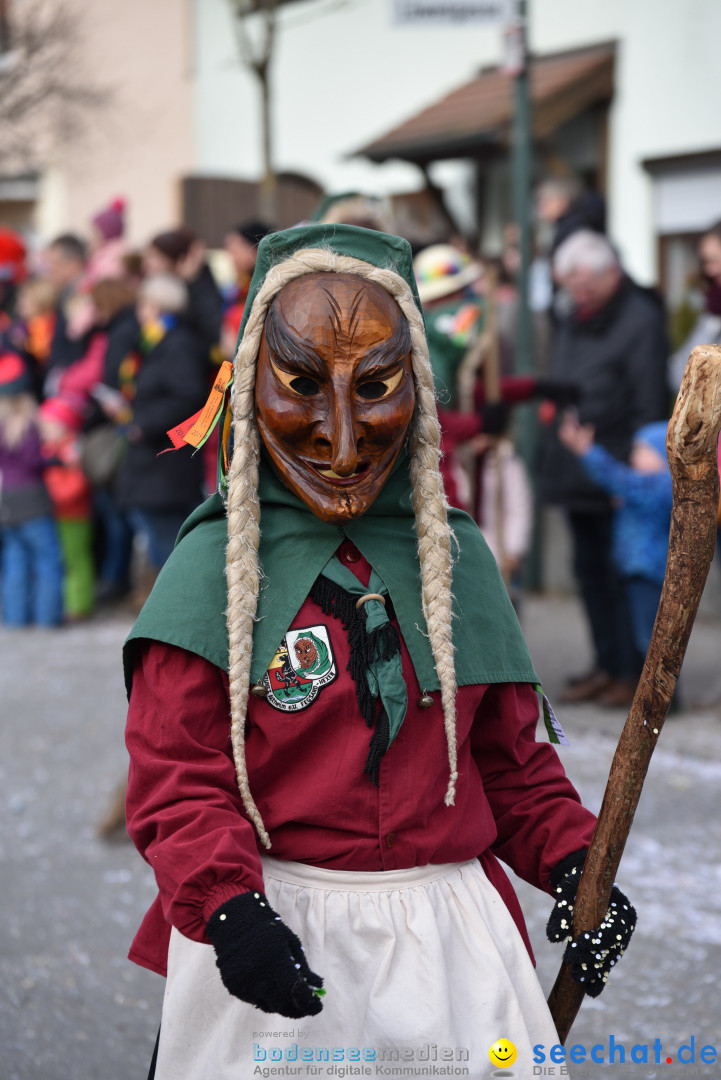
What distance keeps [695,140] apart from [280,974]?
9.19 m

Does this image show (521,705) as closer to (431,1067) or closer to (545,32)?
(431,1067)

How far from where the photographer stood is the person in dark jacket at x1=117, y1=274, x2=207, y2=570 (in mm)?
6492

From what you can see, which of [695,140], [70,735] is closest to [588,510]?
[70,735]

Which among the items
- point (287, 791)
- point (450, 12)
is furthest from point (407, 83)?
point (287, 791)

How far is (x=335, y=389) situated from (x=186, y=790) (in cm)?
61

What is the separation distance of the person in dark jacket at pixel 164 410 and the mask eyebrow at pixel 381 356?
4670 mm

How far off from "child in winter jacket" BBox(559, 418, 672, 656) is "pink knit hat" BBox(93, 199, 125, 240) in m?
5.67

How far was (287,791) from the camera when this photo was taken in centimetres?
181

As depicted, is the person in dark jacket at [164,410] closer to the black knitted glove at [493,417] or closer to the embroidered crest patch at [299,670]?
the black knitted glove at [493,417]

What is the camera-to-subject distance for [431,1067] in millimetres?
1730

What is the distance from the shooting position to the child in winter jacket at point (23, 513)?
25.2 ft

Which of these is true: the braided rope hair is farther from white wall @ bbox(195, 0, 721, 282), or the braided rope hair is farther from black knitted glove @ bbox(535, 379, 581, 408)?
white wall @ bbox(195, 0, 721, 282)

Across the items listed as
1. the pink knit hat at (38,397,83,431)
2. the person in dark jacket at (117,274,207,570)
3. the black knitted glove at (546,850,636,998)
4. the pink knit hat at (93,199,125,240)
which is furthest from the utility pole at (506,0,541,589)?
the black knitted glove at (546,850,636,998)

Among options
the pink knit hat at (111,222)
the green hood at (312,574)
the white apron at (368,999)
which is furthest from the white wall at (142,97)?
the white apron at (368,999)
